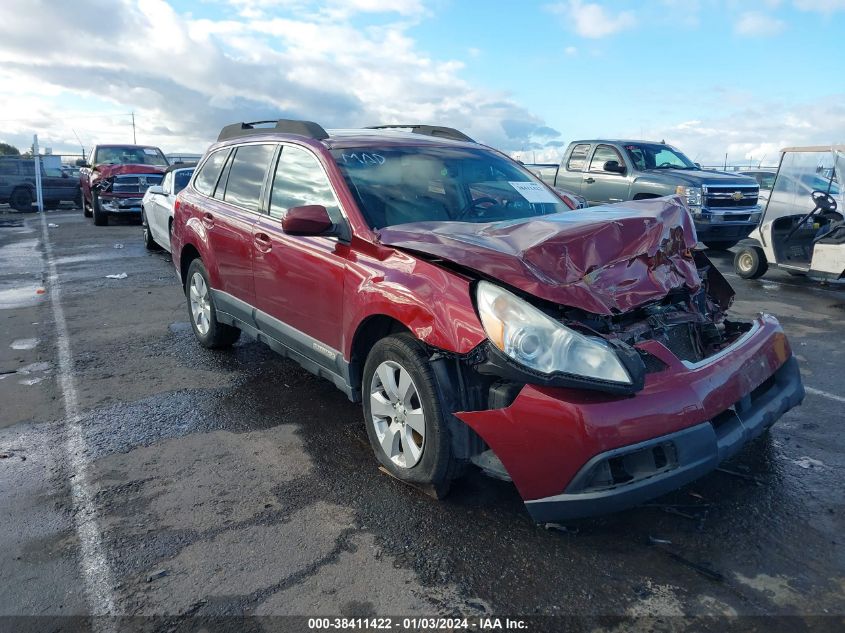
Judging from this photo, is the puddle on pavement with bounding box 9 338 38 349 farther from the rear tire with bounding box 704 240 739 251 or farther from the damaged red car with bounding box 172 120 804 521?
the rear tire with bounding box 704 240 739 251

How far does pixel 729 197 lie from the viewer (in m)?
11.4

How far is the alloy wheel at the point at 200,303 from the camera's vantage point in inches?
223

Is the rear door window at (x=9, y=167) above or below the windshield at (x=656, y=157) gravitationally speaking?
below

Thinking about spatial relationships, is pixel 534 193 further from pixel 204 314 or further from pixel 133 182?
pixel 133 182

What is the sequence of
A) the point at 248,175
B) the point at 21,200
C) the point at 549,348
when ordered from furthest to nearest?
the point at 21,200
the point at 248,175
the point at 549,348

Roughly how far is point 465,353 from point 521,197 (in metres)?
1.87

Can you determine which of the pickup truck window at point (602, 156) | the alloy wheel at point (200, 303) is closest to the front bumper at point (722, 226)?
the pickup truck window at point (602, 156)

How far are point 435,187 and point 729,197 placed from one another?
905 centimetres

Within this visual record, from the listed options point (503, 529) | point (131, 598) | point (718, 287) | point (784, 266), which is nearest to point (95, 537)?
point (131, 598)

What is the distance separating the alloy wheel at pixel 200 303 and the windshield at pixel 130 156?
12902 mm

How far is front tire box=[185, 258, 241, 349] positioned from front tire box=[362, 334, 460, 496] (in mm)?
2531

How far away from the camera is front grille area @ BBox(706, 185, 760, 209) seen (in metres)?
11.2

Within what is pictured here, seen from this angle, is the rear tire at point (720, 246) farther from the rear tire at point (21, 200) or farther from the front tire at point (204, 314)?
the rear tire at point (21, 200)

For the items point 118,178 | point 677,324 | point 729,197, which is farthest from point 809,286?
point 118,178
